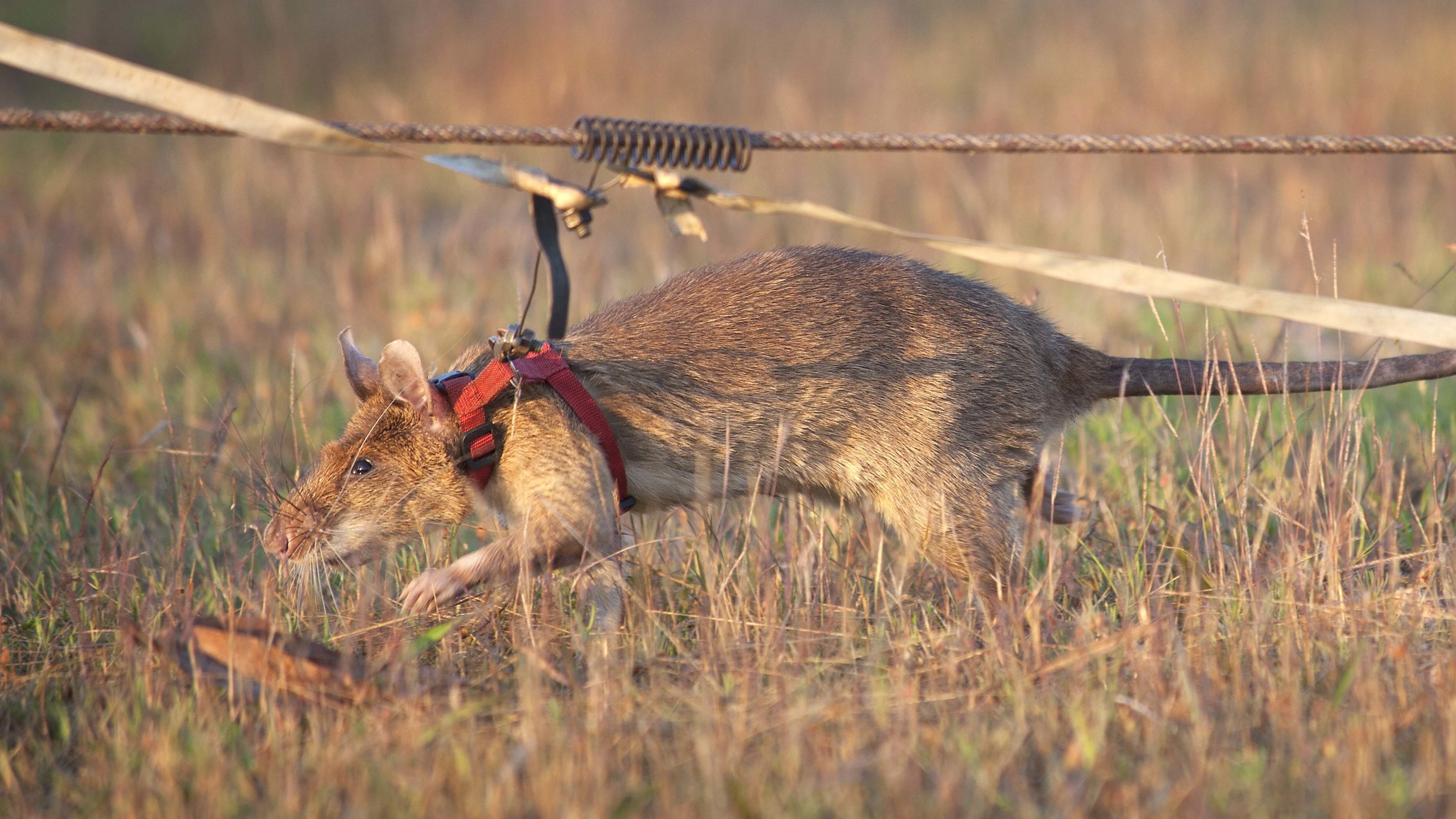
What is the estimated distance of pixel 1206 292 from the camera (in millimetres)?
2656

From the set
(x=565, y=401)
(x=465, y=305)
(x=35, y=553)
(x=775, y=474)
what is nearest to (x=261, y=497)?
(x=35, y=553)

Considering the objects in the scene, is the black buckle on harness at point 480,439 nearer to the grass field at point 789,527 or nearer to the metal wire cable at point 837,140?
the grass field at point 789,527

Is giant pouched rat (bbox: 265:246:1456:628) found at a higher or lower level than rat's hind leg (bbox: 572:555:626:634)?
higher

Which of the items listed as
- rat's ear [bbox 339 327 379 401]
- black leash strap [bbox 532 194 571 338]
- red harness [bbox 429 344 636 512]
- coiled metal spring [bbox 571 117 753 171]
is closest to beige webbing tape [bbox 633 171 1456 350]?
coiled metal spring [bbox 571 117 753 171]

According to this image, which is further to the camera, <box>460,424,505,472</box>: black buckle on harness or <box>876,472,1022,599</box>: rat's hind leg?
<box>876,472,1022,599</box>: rat's hind leg

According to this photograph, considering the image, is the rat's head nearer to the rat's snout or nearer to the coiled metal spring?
the rat's snout

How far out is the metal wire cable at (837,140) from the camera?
9.71 ft

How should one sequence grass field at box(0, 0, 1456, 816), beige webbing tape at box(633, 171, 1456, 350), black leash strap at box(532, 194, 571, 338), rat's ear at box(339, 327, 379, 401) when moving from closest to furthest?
grass field at box(0, 0, 1456, 816) → beige webbing tape at box(633, 171, 1456, 350) → black leash strap at box(532, 194, 571, 338) → rat's ear at box(339, 327, 379, 401)

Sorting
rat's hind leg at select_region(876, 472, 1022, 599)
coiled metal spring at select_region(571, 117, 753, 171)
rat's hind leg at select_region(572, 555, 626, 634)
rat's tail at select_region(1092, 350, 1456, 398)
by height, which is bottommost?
rat's hind leg at select_region(572, 555, 626, 634)

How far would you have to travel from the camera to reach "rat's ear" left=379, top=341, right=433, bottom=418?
123 inches

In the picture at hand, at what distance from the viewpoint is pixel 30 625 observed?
10.7ft

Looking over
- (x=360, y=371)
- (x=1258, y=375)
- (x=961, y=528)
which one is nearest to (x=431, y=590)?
(x=360, y=371)

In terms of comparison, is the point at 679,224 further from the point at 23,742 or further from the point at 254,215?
the point at 254,215

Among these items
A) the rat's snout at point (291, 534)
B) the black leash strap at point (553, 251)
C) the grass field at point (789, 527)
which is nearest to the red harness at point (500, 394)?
the black leash strap at point (553, 251)
